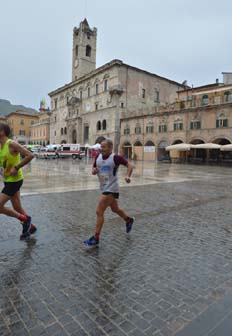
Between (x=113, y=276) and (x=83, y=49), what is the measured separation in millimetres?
64277

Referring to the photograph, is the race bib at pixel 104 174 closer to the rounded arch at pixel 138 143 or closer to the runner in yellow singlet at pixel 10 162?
the runner in yellow singlet at pixel 10 162

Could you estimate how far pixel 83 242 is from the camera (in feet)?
13.4

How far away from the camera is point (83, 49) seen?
59031mm

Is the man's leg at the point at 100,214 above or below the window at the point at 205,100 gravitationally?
below

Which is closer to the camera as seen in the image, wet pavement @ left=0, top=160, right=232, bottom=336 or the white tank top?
wet pavement @ left=0, top=160, right=232, bottom=336

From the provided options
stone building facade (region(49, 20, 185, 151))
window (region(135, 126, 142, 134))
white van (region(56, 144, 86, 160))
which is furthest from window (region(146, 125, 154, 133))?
white van (region(56, 144, 86, 160))

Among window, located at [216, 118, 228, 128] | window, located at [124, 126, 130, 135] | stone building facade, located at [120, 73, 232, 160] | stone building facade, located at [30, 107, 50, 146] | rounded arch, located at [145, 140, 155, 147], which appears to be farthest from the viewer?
stone building facade, located at [30, 107, 50, 146]

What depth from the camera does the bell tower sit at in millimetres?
58688

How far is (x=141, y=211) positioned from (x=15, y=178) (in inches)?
139

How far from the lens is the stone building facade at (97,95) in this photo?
4509 cm

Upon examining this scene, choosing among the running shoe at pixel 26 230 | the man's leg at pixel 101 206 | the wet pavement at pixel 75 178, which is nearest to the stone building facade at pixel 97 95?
the wet pavement at pixel 75 178

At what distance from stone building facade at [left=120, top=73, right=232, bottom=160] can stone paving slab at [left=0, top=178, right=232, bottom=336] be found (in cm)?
2834

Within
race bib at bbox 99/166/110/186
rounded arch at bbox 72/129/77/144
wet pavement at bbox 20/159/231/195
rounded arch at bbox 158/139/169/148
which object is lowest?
wet pavement at bbox 20/159/231/195

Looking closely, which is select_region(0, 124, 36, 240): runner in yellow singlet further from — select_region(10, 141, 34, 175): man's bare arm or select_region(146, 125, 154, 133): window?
select_region(146, 125, 154, 133): window
